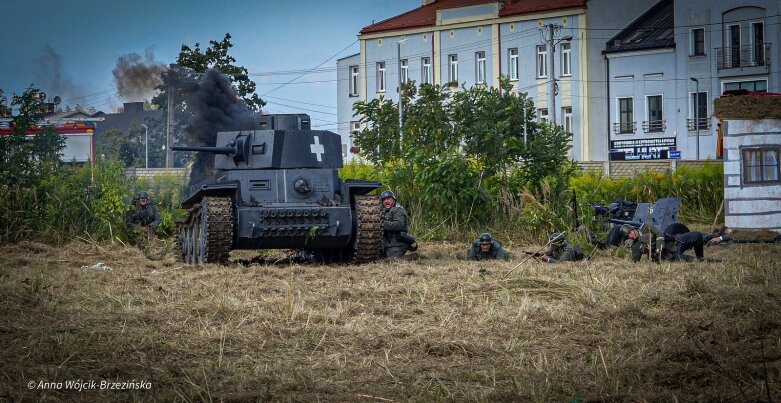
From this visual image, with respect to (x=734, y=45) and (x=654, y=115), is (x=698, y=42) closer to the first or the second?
(x=734, y=45)

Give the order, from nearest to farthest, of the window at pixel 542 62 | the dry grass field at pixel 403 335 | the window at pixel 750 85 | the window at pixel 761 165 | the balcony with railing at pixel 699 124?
1. the dry grass field at pixel 403 335
2. the window at pixel 761 165
3. the window at pixel 750 85
4. the balcony with railing at pixel 699 124
5. the window at pixel 542 62

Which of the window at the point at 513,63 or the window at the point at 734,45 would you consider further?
A: the window at the point at 513,63

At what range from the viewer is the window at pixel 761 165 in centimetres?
2236

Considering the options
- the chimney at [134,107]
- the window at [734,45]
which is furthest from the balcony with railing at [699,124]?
the chimney at [134,107]

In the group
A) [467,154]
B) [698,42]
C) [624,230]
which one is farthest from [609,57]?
[624,230]

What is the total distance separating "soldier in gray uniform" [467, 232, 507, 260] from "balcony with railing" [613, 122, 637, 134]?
3126 centimetres

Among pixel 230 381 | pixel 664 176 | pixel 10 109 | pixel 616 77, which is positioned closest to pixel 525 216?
pixel 664 176

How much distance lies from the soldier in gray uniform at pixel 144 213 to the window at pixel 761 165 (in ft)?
35.4

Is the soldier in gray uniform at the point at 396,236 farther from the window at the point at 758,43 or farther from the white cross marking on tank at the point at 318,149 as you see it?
the window at the point at 758,43

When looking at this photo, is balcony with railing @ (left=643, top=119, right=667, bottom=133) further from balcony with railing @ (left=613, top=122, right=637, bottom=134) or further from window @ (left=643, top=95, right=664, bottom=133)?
balcony with railing @ (left=613, top=122, right=637, bottom=134)

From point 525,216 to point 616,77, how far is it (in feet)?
91.4

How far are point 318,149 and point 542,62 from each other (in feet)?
109

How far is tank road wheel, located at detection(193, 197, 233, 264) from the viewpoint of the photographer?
1664 centimetres

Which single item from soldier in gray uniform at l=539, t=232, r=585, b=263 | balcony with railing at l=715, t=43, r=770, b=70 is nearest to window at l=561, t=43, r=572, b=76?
balcony with railing at l=715, t=43, r=770, b=70
